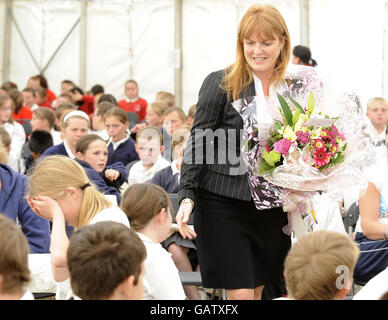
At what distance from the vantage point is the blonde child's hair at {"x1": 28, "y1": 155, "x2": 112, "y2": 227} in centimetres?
374

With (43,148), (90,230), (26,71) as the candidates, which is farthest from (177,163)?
(26,71)

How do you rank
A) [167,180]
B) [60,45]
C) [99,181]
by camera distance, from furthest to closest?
[60,45]
[167,180]
[99,181]

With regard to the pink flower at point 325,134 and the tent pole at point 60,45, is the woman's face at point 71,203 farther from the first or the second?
the tent pole at point 60,45

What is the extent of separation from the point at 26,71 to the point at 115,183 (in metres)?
11.2

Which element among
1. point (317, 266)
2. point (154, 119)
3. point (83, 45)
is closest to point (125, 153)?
point (154, 119)

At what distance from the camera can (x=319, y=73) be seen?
3832 mm

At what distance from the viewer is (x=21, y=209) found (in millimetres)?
4676

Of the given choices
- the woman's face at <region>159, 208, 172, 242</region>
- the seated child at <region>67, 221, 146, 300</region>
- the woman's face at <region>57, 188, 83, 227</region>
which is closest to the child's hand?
the woman's face at <region>159, 208, 172, 242</region>

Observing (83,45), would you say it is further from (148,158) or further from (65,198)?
(65,198)

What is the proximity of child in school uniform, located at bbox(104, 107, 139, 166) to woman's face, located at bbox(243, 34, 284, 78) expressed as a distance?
17.0 ft

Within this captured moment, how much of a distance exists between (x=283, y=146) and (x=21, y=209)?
1.90 meters

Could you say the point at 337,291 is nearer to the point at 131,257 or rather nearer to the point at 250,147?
the point at 131,257

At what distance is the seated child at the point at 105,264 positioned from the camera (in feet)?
8.45

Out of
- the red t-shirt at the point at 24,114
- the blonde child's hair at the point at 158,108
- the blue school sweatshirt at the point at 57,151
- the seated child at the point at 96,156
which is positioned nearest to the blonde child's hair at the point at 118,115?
the blonde child's hair at the point at 158,108
